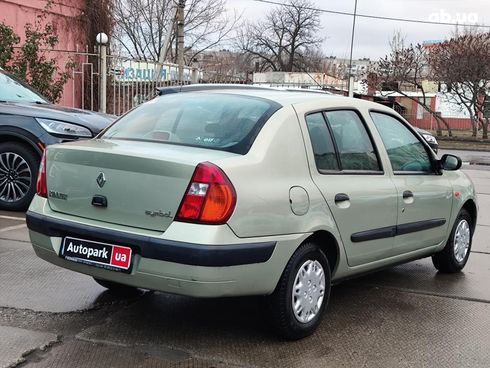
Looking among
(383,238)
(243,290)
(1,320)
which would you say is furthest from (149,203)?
(383,238)

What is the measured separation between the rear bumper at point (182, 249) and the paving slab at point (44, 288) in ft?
2.94

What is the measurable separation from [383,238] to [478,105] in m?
30.1

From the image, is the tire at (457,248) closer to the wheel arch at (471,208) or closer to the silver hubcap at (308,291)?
the wheel arch at (471,208)

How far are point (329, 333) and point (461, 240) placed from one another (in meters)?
2.27

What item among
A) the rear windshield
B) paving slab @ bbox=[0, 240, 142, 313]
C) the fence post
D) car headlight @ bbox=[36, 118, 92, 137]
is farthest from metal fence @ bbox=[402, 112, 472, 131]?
the rear windshield

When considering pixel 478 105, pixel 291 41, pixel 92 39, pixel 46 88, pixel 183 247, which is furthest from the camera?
pixel 291 41

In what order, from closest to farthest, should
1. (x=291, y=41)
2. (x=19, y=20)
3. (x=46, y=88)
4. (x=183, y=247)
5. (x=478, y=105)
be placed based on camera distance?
1. (x=183, y=247)
2. (x=46, y=88)
3. (x=19, y=20)
4. (x=478, y=105)
5. (x=291, y=41)

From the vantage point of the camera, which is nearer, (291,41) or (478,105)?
(478,105)

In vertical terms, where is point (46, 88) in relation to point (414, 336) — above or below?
above

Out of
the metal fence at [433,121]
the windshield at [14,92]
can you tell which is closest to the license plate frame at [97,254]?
the windshield at [14,92]

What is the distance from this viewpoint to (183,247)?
321 centimetres

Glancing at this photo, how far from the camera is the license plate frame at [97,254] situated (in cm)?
340

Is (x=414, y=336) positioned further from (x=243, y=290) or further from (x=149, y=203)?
(x=149, y=203)

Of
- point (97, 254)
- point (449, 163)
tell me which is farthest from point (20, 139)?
point (449, 163)
